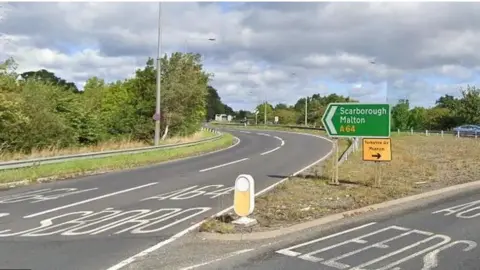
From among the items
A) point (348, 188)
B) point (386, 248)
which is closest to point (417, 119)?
point (348, 188)

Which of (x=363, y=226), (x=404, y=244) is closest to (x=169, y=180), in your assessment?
(x=363, y=226)

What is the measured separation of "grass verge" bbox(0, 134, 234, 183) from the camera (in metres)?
16.3

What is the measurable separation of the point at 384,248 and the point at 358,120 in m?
6.81

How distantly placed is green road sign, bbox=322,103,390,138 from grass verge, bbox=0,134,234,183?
900 centimetres

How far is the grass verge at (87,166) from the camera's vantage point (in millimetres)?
16297

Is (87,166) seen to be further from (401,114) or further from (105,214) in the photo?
(401,114)

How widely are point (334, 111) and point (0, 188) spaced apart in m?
9.57

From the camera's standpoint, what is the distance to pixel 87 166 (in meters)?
19.0

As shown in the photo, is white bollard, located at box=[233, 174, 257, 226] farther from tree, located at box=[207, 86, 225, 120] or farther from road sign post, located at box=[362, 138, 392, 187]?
tree, located at box=[207, 86, 225, 120]

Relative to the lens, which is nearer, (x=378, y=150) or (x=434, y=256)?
(x=434, y=256)

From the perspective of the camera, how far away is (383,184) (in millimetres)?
14133

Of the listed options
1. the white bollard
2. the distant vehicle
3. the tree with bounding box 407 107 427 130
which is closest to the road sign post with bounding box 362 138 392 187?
the white bollard

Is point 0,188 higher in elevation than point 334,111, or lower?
lower

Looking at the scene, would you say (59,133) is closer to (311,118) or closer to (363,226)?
(363,226)
